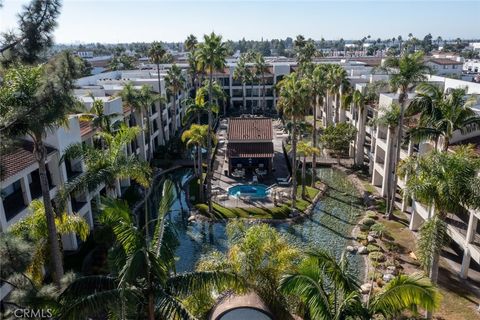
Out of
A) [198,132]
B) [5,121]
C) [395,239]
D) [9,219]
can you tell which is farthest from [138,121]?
[5,121]

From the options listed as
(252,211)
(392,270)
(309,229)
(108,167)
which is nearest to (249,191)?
(252,211)

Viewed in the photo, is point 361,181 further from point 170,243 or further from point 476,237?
point 170,243

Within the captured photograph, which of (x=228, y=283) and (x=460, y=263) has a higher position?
(x=228, y=283)

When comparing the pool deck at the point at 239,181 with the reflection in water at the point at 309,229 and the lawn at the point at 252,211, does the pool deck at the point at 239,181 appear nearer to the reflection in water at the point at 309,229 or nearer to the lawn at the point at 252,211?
the lawn at the point at 252,211

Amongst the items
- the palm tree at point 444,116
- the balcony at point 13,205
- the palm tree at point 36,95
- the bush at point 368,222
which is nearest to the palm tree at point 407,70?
the palm tree at point 444,116

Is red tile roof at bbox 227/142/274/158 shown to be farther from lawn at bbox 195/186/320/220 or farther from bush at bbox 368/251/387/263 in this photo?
bush at bbox 368/251/387/263
